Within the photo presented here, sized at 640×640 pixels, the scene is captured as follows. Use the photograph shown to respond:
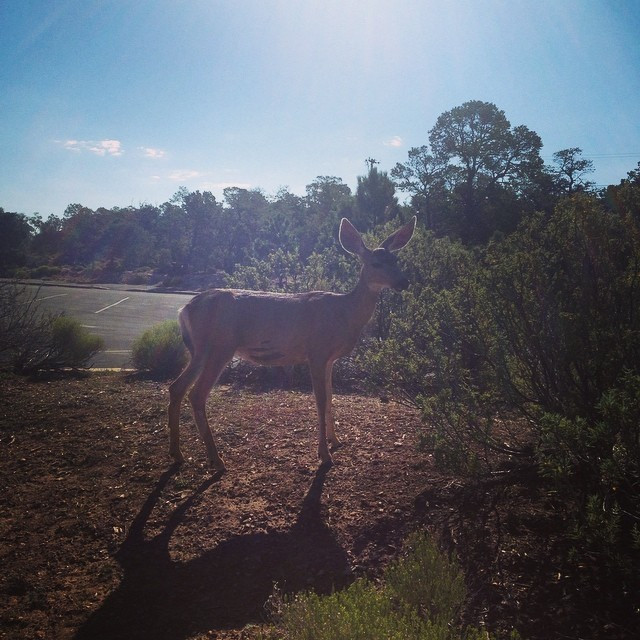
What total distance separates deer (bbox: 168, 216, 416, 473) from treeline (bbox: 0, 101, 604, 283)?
206 centimetres

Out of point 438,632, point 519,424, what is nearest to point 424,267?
point 519,424

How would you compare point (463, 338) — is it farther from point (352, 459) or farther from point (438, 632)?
point (438, 632)

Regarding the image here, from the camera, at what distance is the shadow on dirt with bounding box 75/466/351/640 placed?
121 inches

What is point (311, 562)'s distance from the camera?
3648 millimetres

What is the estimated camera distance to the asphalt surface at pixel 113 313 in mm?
14377

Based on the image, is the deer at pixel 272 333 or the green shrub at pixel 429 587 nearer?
the green shrub at pixel 429 587

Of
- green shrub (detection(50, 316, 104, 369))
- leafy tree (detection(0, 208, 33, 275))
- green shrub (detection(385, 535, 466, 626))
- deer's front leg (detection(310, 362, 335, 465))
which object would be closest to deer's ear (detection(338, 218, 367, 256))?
deer's front leg (detection(310, 362, 335, 465))

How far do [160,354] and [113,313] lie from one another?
1489 cm

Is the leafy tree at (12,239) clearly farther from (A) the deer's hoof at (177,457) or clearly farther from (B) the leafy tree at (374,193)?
(A) the deer's hoof at (177,457)

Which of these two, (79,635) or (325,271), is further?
(325,271)

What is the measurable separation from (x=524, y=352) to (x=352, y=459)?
219cm

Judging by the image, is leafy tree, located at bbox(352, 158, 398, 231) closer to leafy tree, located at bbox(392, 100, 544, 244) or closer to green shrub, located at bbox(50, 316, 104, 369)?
leafy tree, located at bbox(392, 100, 544, 244)

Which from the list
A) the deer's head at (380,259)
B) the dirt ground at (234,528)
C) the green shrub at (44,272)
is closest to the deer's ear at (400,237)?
the deer's head at (380,259)

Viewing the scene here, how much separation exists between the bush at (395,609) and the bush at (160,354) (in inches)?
323
